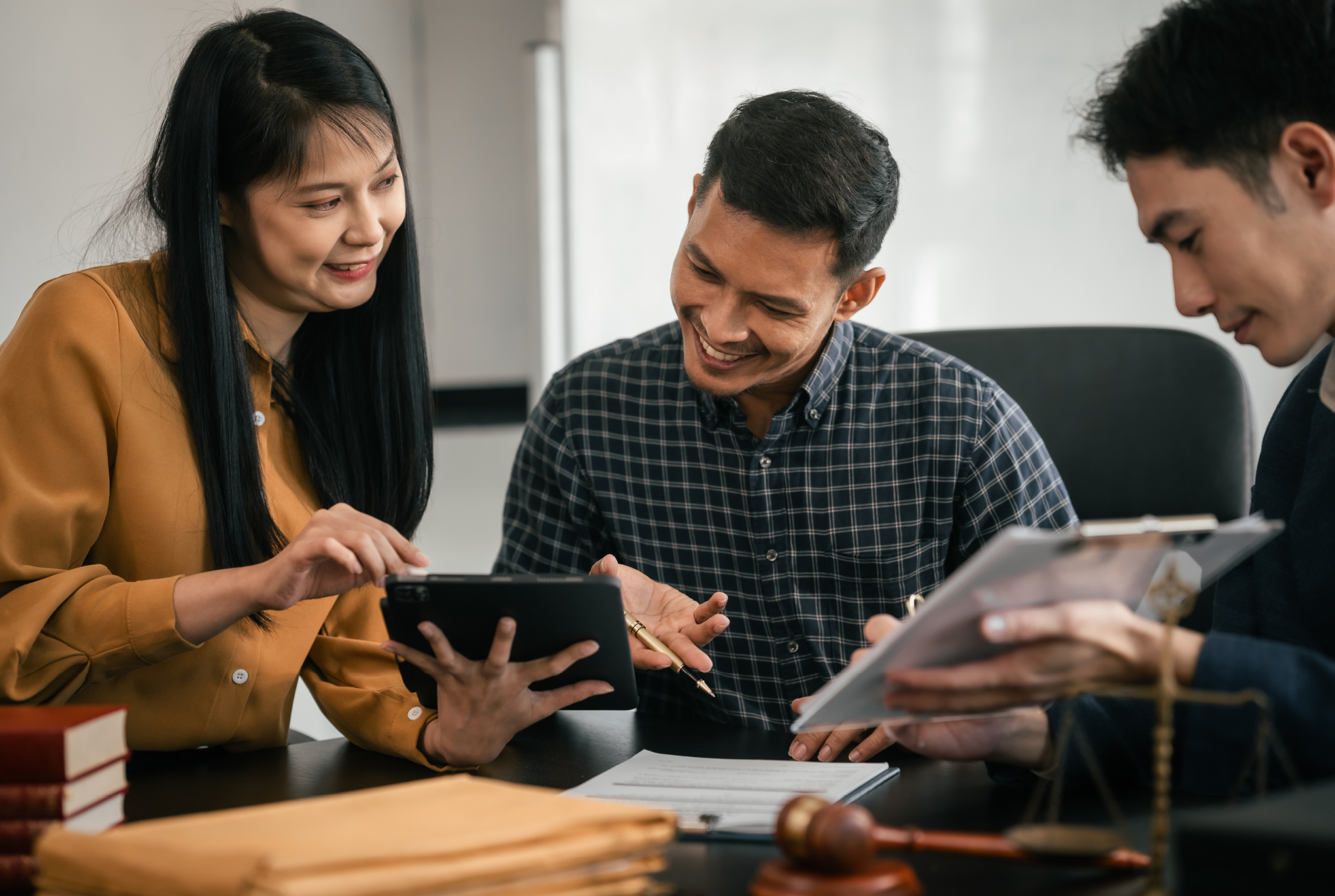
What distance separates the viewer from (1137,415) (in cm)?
161

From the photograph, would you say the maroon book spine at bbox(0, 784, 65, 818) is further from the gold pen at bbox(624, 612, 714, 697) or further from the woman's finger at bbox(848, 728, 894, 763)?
the woman's finger at bbox(848, 728, 894, 763)

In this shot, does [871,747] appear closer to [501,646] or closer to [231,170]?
[501,646]

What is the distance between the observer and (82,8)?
1903 mm

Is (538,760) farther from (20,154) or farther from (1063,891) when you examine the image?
(20,154)

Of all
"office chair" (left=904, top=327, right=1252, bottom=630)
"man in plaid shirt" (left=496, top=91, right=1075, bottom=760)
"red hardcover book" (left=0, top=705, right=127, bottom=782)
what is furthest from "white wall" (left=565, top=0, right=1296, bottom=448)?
"red hardcover book" (left=0, top=705, right=127, bottom=782)

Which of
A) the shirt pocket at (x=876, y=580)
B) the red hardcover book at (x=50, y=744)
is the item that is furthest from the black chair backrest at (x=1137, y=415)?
the red hardcover book at (x=50, y=744)

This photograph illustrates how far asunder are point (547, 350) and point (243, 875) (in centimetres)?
216

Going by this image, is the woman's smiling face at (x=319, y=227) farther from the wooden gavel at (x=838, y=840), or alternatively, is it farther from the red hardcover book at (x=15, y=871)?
the wooden gavel at (x=838, y=840)

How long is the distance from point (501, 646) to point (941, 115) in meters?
1.98

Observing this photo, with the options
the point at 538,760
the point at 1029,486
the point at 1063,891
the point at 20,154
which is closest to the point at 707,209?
the point at 1029,486

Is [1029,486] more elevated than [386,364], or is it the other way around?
[386,364]

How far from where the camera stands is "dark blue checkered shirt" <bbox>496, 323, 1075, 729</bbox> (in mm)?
1518

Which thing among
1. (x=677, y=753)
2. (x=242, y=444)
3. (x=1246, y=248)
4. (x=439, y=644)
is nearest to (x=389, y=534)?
(x=439, y=644)

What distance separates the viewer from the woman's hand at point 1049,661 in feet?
2.44
